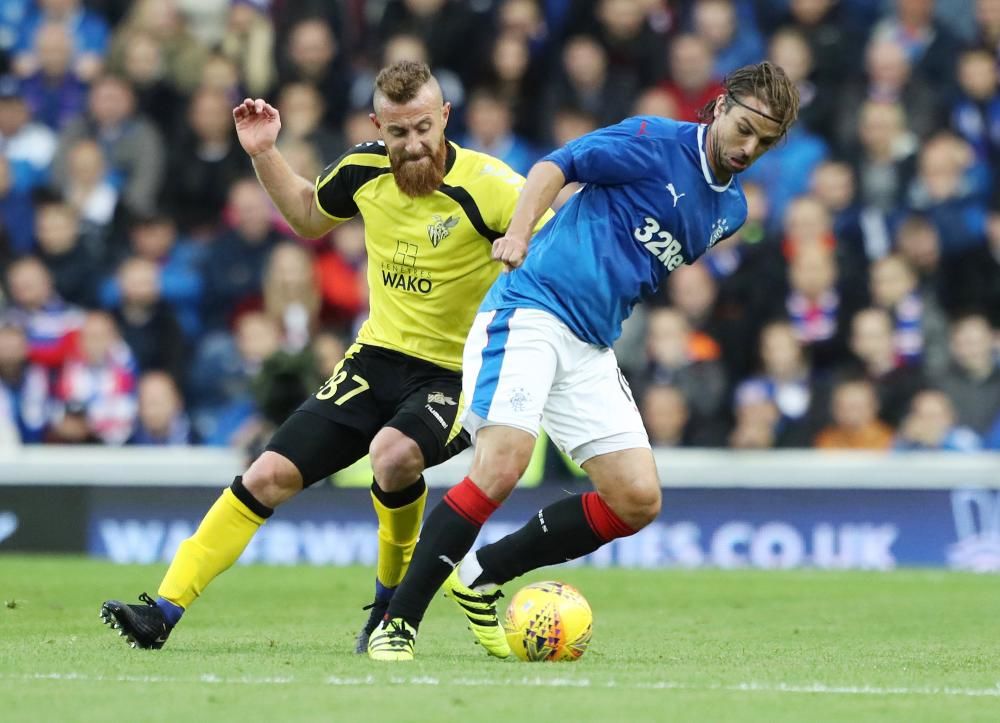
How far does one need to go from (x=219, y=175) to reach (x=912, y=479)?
6.42 m

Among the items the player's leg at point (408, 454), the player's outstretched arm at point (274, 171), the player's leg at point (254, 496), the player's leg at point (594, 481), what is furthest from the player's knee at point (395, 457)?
the player's outstretched arm at point (274, 171)

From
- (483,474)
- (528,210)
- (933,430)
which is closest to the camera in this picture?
(528,210)

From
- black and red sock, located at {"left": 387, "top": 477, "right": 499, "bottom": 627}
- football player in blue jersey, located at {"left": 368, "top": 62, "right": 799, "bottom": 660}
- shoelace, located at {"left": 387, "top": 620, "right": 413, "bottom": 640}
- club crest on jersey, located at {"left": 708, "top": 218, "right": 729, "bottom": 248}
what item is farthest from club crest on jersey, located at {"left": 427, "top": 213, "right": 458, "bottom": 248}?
shoelace, located at {"left": 387, "top": 620, "right": 413, "bottom": 640}

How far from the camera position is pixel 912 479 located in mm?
12805

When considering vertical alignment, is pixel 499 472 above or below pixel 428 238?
below

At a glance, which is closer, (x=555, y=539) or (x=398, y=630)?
(x=398, y=630)

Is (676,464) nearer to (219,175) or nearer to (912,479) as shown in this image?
(912,479)

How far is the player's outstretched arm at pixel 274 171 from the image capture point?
7.52m

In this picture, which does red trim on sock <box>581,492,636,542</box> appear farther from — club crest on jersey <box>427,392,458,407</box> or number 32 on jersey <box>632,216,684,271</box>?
number 32 on jersey <box>632,216,684,271</box>

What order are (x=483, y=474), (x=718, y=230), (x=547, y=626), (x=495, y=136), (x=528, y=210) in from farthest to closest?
(x=495, y=136) < (x=718, y=230) < (x=547, y=626) < (x=483, y=474) < (x=528, y=210)

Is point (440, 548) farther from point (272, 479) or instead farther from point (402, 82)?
point (402, 82)

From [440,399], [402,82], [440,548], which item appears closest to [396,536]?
[440,399]

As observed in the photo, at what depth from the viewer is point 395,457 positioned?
717cm

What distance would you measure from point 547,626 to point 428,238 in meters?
1.65
